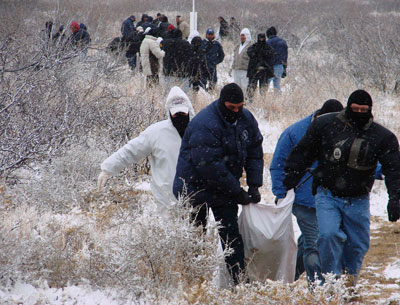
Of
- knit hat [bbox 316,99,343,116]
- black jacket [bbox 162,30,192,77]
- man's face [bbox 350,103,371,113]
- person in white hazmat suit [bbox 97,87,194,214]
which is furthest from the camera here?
black jacket [bbox 162,30,192,77]

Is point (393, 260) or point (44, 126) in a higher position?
point (44, 126)

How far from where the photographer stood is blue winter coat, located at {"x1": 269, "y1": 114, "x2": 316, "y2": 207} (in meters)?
4.38

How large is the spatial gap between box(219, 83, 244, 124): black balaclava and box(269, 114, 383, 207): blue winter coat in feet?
1.83

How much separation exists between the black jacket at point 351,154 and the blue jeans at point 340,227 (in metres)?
0.06

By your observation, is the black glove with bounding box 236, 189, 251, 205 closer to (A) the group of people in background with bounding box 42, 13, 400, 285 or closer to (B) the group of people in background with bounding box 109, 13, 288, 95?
(A) the group of people in background with bounding box 42, 13, 400, 285

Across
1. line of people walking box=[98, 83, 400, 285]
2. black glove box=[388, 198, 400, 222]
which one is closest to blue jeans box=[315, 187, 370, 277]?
line of people walking box=[98, 83, 400, 285]

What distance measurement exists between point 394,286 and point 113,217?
2.50 meters

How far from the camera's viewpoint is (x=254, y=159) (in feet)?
13.9

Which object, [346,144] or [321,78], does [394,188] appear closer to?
[346,144]

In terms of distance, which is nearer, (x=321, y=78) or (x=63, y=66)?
(x=63, y=66)

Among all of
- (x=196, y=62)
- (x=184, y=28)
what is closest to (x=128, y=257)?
(x=196, y=62)

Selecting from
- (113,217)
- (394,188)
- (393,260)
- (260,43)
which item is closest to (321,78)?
(260,43)

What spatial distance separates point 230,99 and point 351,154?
0.88m

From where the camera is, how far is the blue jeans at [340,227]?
390cm
